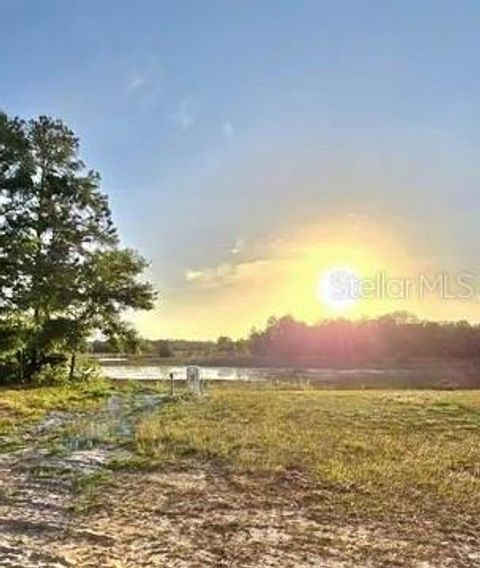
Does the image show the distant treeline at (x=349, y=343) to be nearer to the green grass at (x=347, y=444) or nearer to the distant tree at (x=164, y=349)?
the distant tree at (x=164, y=349)

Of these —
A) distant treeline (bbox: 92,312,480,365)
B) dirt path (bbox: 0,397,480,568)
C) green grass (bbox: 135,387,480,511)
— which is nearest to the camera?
dirt path (bbox: 0,397,480,568)

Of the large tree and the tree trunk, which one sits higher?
the large tree

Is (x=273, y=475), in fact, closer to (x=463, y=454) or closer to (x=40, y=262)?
(x=463, y=454)

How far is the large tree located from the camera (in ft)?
65.8

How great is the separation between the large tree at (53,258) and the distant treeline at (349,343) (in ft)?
81.8

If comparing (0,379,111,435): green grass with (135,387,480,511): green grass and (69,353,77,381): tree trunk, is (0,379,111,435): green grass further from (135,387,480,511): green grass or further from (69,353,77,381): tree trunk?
(135,387,480,511): green grass

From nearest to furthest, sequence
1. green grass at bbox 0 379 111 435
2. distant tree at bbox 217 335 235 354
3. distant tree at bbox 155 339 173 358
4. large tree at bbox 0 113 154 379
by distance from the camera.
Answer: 1. green grass at bbox 0 379 111 435
2. large tree at bbox 0 113 154 379
3. distant tree at bbox 155 339 173 358
4. distant tree at bbox 217 335 235 354

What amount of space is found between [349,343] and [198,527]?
54.7 metres

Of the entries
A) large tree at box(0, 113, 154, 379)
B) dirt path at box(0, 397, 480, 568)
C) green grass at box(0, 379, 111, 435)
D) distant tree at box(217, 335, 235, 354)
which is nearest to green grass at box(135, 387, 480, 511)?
dirt path at box(0, 397, 480, 568)

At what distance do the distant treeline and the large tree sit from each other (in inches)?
981

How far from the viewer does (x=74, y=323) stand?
2083cm

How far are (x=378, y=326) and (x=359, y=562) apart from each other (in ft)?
193

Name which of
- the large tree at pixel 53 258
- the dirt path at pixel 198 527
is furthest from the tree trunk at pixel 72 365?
the dirt path at pixel 198 527

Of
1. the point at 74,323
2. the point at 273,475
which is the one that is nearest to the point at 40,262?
the point at 74,323
